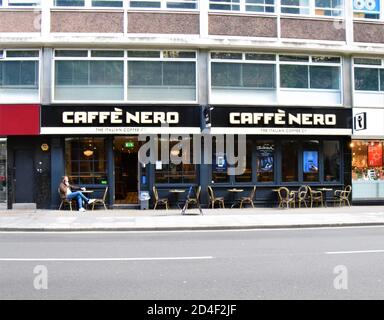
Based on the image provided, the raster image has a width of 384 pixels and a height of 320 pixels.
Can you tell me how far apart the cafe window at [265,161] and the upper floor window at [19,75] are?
29.2ft

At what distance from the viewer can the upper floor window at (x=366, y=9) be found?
20531mm

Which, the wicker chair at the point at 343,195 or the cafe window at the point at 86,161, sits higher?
the cafe window at the point at 86,161

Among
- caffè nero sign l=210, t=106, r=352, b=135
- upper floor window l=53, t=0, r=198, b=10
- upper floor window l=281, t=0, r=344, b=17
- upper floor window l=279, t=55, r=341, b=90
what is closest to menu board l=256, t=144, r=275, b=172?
caffè nero sign l=210, t=106, r=352, b=135

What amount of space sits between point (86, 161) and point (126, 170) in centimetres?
156

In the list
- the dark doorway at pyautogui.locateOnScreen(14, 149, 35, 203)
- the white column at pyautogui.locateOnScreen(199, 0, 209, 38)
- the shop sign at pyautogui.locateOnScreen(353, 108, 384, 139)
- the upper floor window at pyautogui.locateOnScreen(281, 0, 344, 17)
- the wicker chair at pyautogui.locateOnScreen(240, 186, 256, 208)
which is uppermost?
the upper floor window at pyautogui.locateOnScreen(281, 0, 344, 17)

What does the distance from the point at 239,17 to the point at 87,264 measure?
1387 centimetres

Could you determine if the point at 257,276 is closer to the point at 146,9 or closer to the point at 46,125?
the point at 46,125

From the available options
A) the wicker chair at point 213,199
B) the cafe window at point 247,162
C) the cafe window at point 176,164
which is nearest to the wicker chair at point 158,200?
the cafe window at point 176,164

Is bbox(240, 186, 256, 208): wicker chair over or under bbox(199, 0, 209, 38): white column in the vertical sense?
under

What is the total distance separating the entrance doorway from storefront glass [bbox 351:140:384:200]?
356 inches

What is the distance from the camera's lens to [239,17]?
1925cm

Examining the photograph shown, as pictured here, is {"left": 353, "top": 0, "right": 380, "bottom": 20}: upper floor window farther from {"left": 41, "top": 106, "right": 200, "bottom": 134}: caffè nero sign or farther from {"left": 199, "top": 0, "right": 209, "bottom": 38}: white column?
{"left": 41, "top": 106, "right": 200, "bottom": 134}: caffè nero sign

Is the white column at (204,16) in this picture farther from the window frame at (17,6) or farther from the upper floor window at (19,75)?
the upper floor window at (19,75)

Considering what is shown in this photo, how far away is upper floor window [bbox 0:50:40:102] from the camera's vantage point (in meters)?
18.4
